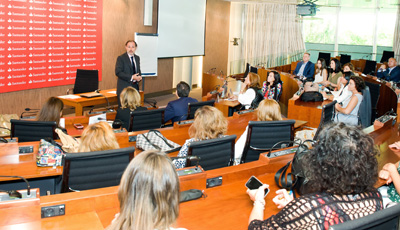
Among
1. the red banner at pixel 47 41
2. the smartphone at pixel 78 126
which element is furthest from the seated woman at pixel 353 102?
the red banner at pixel 47 41

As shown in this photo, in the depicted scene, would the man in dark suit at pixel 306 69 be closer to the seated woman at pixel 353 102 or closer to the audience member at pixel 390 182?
the seated woman at pixel 353 102

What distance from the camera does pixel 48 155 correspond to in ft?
10.3

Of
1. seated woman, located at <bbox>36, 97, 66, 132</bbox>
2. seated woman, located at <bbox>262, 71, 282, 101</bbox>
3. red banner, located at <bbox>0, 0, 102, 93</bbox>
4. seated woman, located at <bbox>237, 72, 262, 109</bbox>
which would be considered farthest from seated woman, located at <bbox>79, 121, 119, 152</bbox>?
seated woman, located at <bbox>262, 71, 282, 101</bbox>

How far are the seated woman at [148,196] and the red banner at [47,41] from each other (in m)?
6.12

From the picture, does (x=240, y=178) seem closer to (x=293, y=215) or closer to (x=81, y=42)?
(x=293, y=215)

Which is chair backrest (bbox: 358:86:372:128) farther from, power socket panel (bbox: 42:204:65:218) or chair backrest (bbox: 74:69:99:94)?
power socket panel (bbox: 42:204:65:218)

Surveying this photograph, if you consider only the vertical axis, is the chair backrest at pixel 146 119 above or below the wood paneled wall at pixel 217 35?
below

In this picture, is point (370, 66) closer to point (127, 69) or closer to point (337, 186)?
point (127, 69)

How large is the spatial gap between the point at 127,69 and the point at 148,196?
20.7 ft

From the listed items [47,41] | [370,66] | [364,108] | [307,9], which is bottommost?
[364,108]

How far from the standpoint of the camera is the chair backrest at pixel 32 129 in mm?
3972

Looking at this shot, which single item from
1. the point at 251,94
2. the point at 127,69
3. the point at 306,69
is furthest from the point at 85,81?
the point at 306,69

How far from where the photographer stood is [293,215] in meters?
1.77

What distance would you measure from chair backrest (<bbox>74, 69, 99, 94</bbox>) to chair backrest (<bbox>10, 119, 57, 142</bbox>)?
11.6 ft
